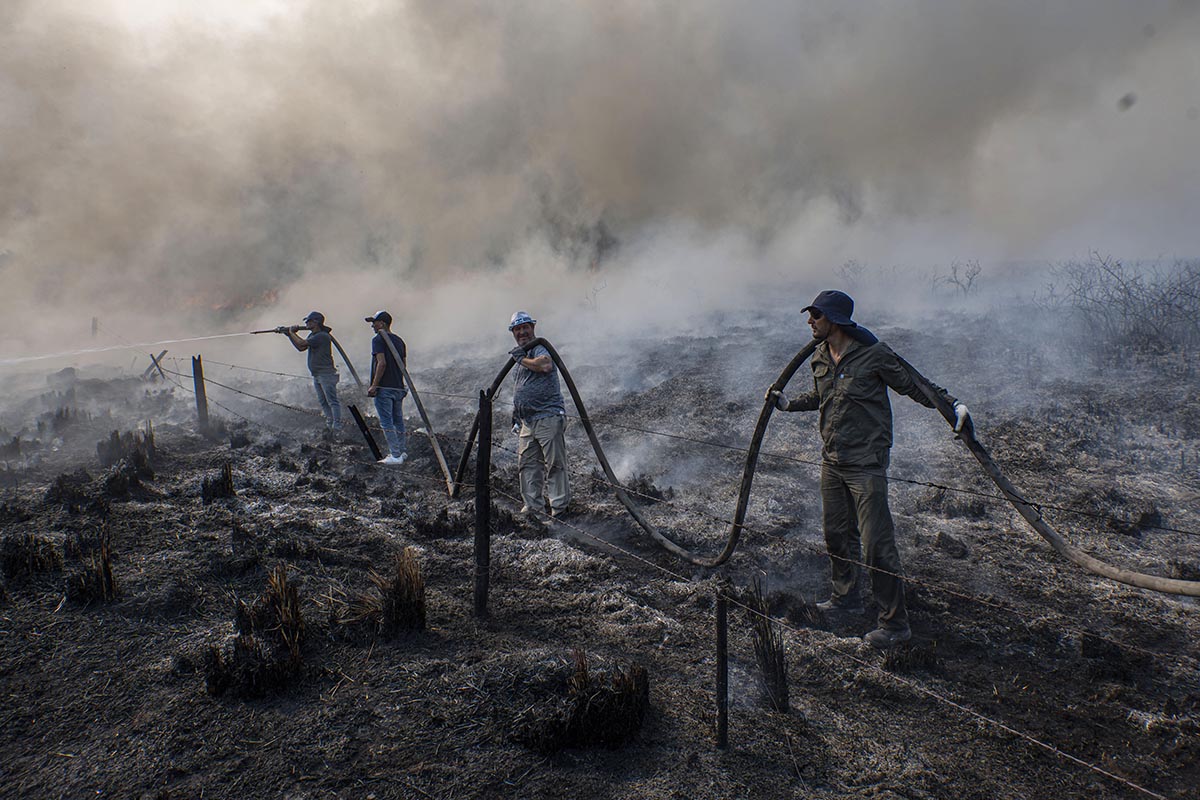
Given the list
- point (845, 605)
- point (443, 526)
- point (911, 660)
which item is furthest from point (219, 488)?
point (911, 660)

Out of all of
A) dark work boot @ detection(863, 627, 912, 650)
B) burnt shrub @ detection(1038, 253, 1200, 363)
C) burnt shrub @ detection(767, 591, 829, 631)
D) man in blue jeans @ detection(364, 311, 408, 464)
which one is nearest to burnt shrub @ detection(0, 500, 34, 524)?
man in blue jeans @ detection(364, 311, 408, 464)

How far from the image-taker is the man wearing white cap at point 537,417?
19.9 ft

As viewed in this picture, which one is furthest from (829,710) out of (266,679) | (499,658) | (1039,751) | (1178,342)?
(1178,342)

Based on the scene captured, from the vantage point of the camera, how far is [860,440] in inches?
163

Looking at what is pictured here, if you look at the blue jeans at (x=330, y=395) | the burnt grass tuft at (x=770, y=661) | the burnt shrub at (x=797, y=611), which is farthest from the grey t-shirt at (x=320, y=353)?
the burnt grass tuft at (x=770, y=661)

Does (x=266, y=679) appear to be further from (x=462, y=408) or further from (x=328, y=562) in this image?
(x=462, y=408)

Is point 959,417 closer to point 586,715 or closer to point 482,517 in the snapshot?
point 586,715

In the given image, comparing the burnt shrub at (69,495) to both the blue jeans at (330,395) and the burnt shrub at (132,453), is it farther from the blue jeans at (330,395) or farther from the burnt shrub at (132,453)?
the blue jeans at (330,395)

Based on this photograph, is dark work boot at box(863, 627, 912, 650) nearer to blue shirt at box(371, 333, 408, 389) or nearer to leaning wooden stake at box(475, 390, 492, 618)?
leaning wooden stake at box(475, 390, 492, 618)

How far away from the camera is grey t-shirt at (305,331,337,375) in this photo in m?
9.41

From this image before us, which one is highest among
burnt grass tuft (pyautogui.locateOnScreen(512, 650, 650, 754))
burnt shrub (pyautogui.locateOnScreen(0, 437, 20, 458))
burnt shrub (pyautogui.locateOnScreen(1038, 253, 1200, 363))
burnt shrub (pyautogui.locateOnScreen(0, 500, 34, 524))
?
burnt shrub (pyautogui.locateOnScreen(1038, 253, 1200, 363))

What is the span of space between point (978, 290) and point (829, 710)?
20.4 m

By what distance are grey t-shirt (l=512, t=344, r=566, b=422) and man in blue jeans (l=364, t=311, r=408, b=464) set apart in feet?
8.78

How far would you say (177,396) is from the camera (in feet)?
50.8
